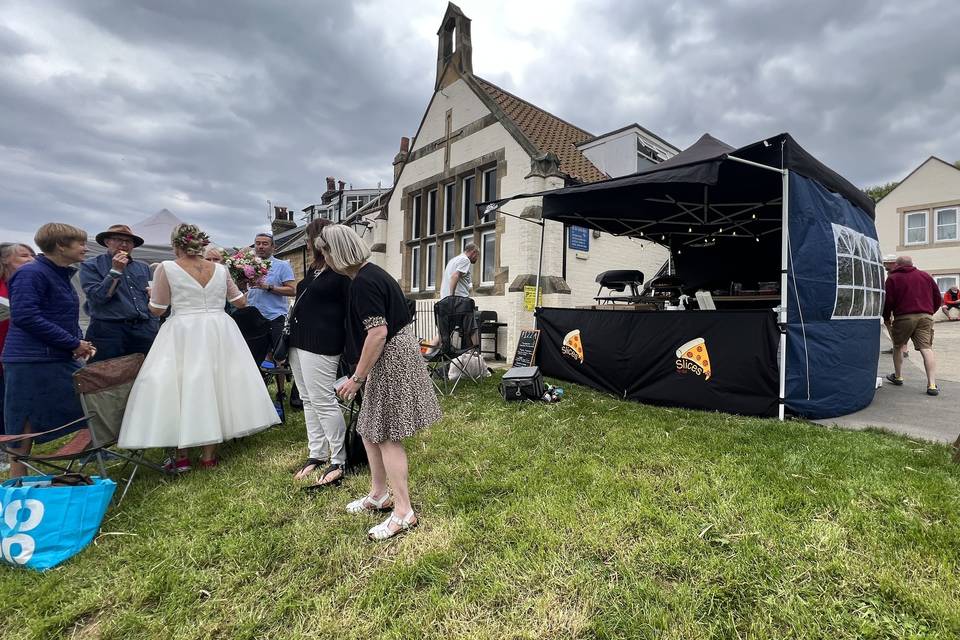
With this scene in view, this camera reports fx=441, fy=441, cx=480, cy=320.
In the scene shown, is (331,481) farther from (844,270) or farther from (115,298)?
(844,270)

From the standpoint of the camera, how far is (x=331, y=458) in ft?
10.8

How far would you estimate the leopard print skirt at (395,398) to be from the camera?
238 cm

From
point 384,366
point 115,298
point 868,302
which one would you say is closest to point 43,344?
point 115,298

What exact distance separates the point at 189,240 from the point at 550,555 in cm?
334

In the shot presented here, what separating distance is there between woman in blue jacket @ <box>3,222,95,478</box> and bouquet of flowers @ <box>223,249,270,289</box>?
133 centimetres

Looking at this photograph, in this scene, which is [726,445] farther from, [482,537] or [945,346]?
[945,346]

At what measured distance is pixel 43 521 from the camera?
7.72 feet

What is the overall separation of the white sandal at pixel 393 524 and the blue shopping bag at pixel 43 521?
→ 1.58 metres

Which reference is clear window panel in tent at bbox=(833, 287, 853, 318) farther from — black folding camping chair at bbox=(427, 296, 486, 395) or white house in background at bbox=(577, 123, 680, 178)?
white house in background at bbox=(577, 123, 680, 178)

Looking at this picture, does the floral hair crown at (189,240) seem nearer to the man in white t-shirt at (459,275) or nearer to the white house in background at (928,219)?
the man in white t-shirt at (459,275)

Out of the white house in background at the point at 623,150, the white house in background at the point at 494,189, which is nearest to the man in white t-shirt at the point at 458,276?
the white house in background at the point at 494,189

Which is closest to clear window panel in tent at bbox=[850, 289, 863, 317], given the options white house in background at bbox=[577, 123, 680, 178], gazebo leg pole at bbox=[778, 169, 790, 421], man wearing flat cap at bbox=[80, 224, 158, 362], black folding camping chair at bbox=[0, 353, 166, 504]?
gazebo leg pole at bbox=[778, 169, 790, 421]

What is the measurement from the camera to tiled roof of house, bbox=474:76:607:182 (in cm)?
1025

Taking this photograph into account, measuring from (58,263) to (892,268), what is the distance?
996 cm
